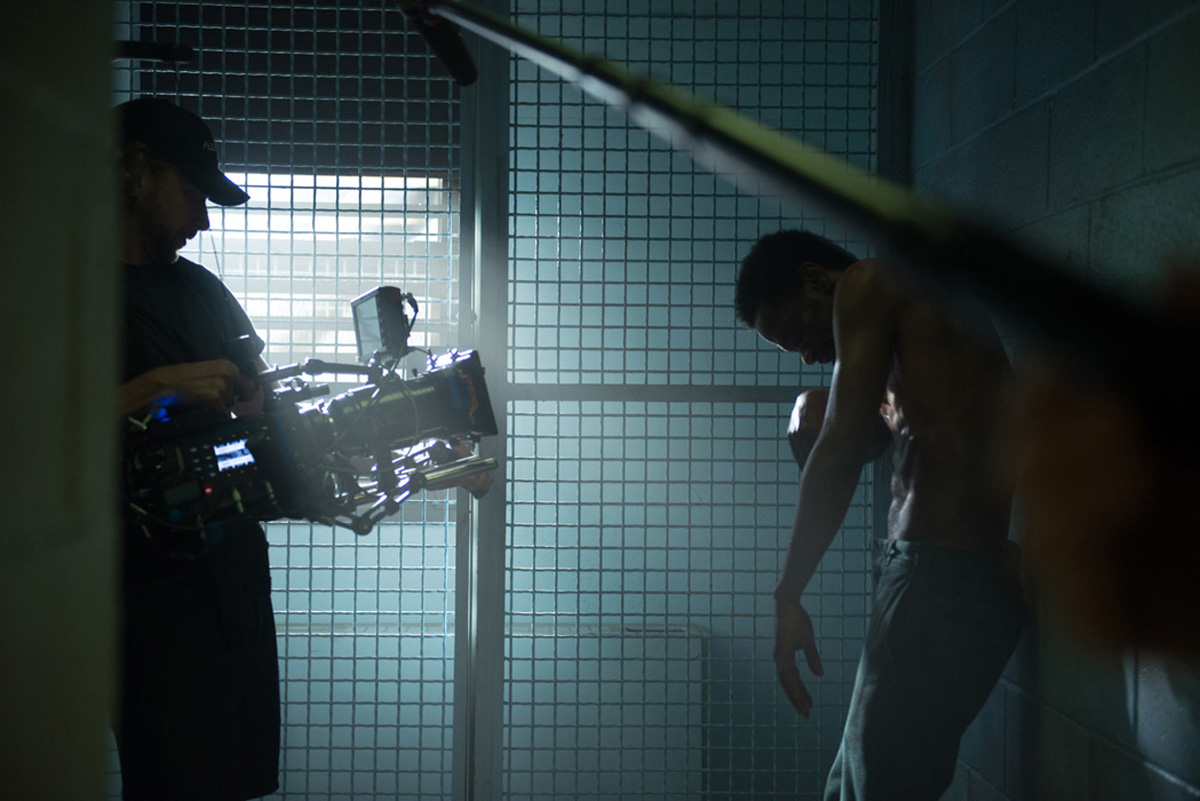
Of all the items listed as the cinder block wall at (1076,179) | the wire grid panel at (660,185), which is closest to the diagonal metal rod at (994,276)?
the cinder block wall at (1076,179)

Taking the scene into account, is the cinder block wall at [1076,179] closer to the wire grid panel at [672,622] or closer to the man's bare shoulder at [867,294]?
the man's bare shoulder at [867,294]

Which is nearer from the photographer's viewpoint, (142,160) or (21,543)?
(21,543)

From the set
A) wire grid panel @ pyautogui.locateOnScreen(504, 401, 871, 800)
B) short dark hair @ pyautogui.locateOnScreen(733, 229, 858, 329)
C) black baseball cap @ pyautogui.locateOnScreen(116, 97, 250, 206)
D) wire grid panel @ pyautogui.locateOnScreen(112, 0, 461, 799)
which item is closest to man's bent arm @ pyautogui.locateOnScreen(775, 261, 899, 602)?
short dark hair @ pyautogui.locateOnScreen(733, 229, 858, 329)

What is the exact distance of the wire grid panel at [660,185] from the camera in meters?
2.02

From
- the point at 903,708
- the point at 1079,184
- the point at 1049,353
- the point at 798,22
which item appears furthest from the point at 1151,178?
the point at 1049,353

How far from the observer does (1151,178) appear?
50.5 inches

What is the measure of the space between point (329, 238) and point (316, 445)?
0.85m

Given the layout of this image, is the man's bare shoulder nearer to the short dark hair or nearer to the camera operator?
the short dark hair

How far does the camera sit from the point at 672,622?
90.7 inches

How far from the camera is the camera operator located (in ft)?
4.67

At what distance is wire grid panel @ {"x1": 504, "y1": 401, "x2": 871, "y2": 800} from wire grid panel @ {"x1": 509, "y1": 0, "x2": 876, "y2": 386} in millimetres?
165

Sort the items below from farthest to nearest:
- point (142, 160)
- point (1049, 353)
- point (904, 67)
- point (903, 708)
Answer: point (904, 67)
point (142, 160)
point (903, 708)
point (1049, 353)

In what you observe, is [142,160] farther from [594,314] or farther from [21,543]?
[21,543]

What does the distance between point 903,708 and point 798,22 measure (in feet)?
5.38
